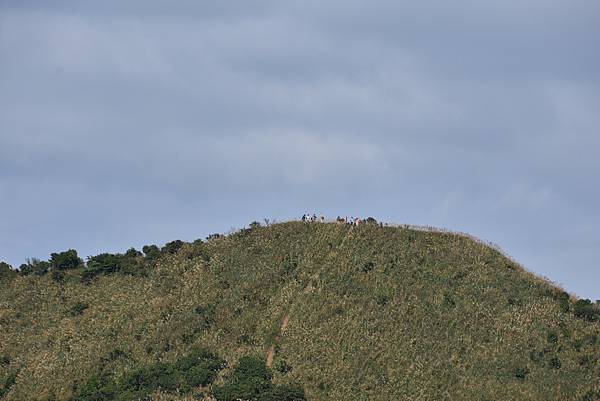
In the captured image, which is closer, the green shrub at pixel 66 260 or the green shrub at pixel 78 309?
the green shrub at pixel 78 309

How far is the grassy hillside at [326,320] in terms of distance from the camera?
126 m

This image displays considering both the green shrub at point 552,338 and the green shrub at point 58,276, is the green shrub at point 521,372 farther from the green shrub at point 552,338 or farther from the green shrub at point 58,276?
the green shrub at point 58,276

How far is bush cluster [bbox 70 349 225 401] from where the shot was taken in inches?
4936

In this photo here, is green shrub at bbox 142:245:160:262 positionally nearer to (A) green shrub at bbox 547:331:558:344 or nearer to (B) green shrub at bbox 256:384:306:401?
(B) green shrub at bbox 256:384:306:401

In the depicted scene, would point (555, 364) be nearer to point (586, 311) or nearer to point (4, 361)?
point (586, 311)

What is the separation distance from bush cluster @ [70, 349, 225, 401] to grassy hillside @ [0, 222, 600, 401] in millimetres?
1030

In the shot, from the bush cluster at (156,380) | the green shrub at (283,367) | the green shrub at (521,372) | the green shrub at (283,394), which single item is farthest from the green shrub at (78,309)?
the green shrub at (521,372)

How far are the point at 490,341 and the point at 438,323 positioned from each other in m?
6.06

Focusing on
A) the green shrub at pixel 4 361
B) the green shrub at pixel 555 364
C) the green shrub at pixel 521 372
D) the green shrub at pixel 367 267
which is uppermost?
the green shrub at pixel 367 267

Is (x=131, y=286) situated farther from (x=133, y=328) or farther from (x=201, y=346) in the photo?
(x=201, y=346)

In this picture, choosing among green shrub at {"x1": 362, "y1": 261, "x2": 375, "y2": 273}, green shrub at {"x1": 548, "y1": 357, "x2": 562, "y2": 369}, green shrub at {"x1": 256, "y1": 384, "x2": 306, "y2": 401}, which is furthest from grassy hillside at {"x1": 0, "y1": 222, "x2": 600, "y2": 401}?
green shrub at {"x1": 256, "y1": 384, "x2": 306, "y2": 401}

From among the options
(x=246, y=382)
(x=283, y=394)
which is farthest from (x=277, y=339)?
(x=283, y=394)

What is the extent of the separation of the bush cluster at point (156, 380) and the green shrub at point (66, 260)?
3079cm

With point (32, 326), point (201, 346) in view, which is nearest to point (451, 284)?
point (201, 346)
